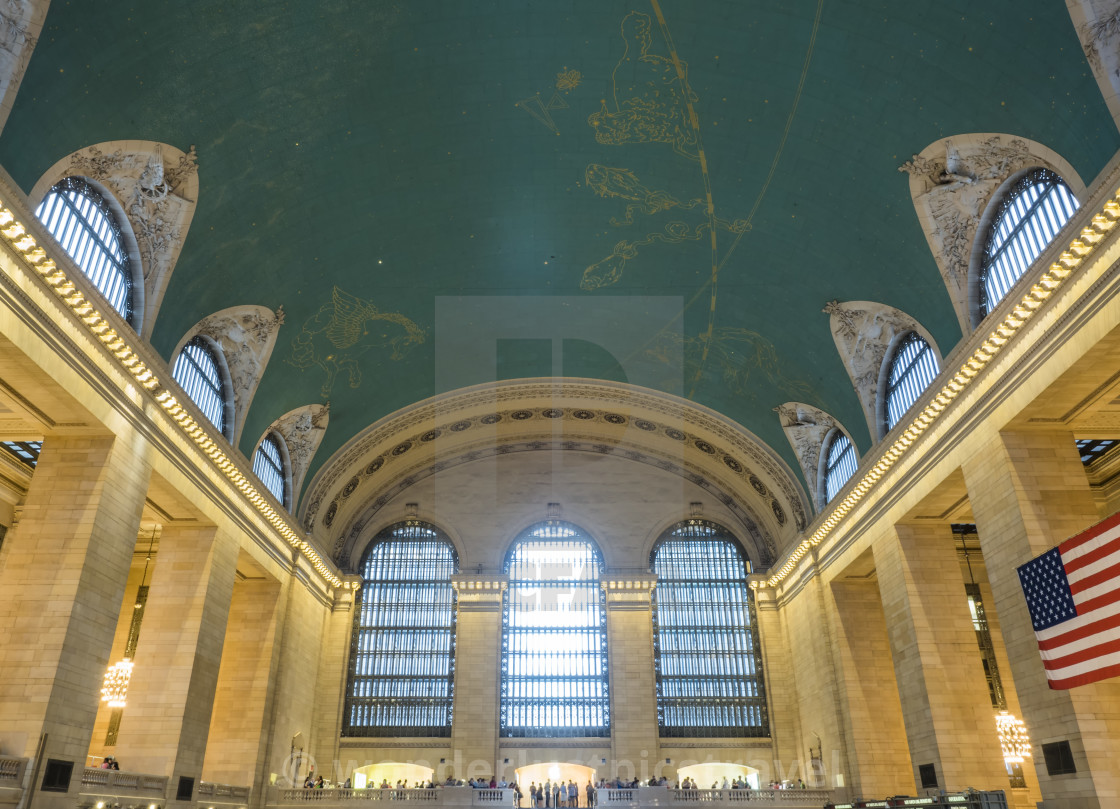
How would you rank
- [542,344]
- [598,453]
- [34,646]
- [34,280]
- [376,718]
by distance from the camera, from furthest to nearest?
[598,453]
[376,718]
[542,344]
[34,646]
[34,280]

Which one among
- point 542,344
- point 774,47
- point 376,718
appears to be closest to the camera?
point 774,47

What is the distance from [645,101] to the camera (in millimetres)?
15898

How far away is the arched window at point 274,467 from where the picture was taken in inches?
866

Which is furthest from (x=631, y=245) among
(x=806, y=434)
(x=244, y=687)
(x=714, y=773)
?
(x=714, y=773)

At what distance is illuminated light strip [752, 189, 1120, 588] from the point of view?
38.1ft

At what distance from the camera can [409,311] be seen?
21344mm

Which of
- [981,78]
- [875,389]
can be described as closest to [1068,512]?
[875,389]

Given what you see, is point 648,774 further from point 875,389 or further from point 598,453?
point 875,389

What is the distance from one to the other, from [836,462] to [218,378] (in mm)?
16935

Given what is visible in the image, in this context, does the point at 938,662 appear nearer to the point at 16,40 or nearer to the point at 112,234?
the point at 112,234

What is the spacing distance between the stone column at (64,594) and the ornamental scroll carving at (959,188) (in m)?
16.0

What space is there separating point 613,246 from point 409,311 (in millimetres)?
5739

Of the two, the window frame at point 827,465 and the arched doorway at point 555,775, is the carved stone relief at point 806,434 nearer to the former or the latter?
the window frame at point 827,465

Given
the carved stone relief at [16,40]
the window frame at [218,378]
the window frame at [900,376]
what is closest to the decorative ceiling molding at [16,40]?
the carved stone relief at [16,40]
